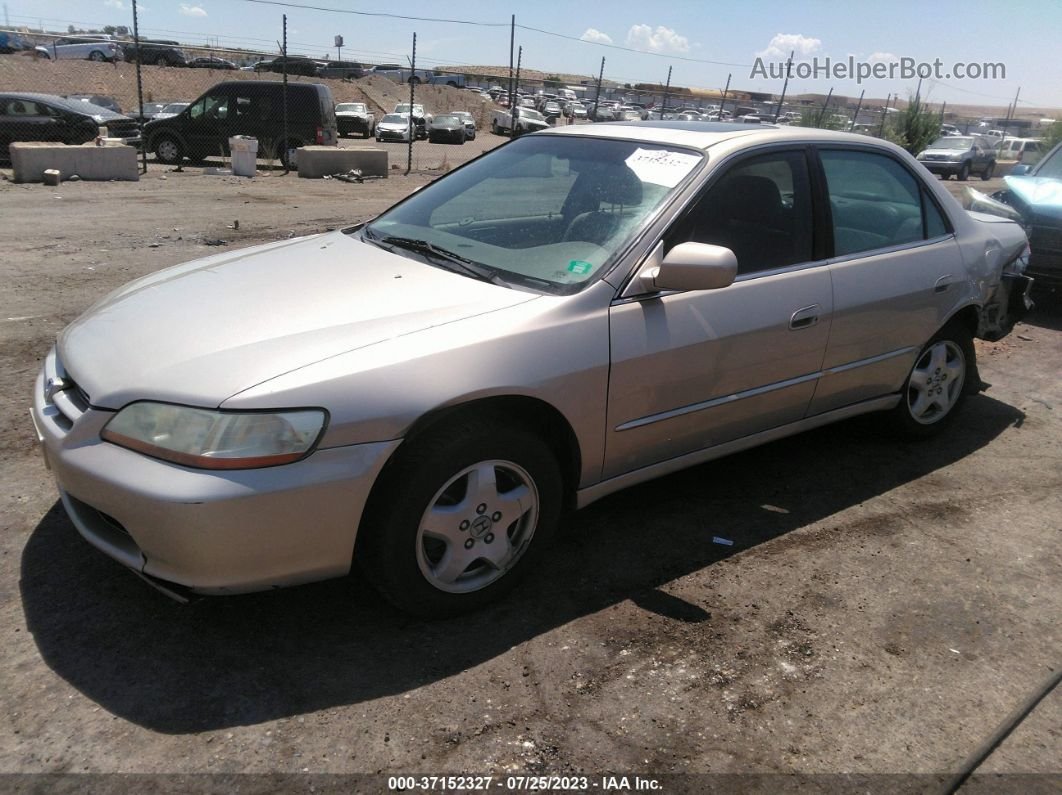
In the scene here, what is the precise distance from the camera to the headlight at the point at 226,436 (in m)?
2.27

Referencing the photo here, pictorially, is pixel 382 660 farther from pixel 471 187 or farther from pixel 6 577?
pixel 471 187

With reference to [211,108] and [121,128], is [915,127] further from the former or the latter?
[121,128]

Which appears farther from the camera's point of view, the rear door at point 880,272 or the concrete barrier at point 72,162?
the concrete barrier at point 72,162

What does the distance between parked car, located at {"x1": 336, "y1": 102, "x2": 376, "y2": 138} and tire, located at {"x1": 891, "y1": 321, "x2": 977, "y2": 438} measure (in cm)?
2914

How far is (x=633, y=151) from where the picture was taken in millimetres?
3490

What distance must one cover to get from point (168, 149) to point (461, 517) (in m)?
17.4

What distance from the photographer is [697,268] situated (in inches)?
114

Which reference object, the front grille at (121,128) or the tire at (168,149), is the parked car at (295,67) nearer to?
the front grille at (121,128)

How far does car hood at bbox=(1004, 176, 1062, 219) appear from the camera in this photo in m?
7.40

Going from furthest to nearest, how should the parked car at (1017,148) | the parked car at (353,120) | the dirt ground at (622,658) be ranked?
the parked car at (1017,148) → the parked car at (353,120) → the dirt ground at (622,658)

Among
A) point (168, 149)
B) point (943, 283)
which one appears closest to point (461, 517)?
point (943, 283)

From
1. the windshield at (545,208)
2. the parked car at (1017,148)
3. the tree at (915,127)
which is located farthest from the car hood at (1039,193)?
the parked car at (1017,148)

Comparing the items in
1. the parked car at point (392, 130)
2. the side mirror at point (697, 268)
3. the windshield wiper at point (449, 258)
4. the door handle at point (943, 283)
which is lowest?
the parked car at point (392, 130)

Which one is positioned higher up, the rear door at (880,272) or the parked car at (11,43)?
the parked car at (11,43)
